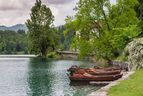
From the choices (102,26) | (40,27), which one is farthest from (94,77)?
(40,27)

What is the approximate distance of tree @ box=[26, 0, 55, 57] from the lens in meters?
135

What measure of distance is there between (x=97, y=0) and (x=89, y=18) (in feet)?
12.9

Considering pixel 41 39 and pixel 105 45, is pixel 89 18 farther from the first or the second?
pixel 41 39

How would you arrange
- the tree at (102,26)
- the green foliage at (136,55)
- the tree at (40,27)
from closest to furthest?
the green foliage at (136,55) < the tree at (102,26) < the tree at (40,27)

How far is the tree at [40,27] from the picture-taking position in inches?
5320

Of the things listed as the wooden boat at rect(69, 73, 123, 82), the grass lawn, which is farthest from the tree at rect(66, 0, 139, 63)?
the grass lawn

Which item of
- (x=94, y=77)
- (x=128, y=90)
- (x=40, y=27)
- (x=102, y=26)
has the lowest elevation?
(x=94, y=77)

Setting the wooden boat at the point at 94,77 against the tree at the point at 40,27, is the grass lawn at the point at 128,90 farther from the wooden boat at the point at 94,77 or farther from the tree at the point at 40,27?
the tree at the point at 40,27

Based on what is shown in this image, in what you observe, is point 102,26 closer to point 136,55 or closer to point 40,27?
point 136,55

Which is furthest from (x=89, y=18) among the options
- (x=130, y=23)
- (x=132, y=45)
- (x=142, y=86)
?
(x=142, y=86)

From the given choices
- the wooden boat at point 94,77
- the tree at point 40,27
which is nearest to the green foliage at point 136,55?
the wooden boat at point 94,77

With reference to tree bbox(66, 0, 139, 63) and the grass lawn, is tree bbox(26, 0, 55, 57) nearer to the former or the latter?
tree bbox(66, 0, 139, 63)

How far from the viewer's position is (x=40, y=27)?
135500 mm

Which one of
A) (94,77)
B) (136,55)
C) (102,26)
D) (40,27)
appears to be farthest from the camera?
(40,27)
